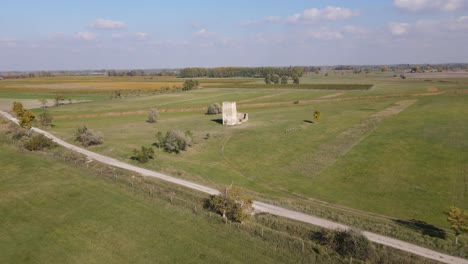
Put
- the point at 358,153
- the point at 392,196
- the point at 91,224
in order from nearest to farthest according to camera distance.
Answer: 1. the point at 91,224
2. the point at 392,196
3. the point at 358,153

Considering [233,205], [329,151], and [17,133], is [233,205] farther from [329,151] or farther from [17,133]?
[17,133]

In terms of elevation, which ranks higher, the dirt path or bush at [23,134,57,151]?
bush at [23,134,57,151]

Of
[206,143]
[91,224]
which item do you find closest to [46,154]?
[206,143]

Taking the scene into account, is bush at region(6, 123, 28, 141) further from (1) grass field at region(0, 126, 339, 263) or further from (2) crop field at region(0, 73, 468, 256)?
(1) grass field at region(0, 126, 339, 263)

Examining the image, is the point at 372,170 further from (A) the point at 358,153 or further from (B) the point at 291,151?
(B) the point at 291,151

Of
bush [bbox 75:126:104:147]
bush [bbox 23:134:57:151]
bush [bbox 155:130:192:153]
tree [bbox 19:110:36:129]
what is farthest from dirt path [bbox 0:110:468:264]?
tree [bbox 19:110:36:129]

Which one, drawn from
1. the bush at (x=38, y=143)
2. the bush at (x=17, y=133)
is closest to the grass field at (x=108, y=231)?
the bush at (x=38, y=143)
